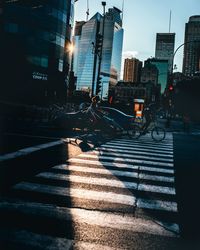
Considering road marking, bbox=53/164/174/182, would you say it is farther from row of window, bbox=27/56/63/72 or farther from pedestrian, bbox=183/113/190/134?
row of window, bbox=27/56/63/72

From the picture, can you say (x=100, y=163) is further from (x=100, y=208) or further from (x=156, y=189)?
(x=100, y=208)

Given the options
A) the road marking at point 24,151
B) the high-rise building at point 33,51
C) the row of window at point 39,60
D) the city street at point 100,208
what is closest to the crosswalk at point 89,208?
the city street at point 100,208

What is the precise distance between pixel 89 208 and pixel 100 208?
171 mm

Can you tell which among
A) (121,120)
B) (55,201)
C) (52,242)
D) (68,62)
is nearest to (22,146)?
(55,201)

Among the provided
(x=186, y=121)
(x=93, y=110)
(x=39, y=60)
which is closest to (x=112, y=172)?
(x=93, y=110)

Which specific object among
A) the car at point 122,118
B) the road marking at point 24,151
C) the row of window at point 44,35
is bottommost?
the road marking at point 24,151

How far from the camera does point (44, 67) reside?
46781 mm

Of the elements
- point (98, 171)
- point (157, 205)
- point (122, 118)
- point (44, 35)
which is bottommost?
point (157, 205)

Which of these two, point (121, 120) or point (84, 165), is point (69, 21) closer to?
point (121, 120)

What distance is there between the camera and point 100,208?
4828mm

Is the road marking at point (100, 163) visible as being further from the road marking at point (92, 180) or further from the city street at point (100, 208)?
the road marking at point (92, 180)

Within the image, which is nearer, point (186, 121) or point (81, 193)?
point (81, 193)

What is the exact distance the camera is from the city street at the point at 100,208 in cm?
368

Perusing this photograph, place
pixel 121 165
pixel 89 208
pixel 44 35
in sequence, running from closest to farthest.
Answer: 1. pixel 89 208
2. pixel 121 165
3. pixel 44 35
